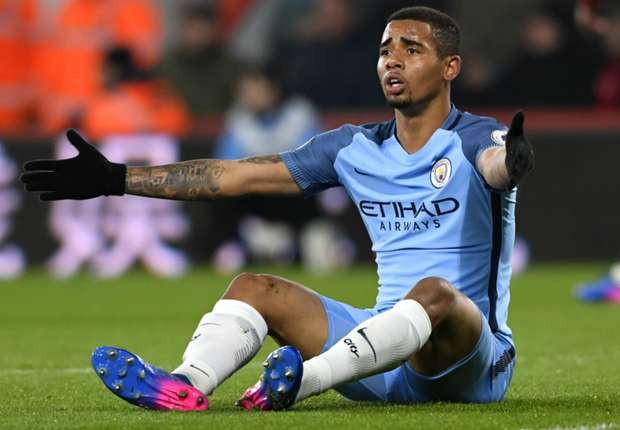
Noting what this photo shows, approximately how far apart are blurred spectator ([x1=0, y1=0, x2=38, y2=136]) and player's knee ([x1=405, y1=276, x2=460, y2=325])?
38.9 ft

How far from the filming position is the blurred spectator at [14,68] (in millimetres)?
16781

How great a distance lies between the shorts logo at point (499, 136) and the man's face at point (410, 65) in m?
0.32

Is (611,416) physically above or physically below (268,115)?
above

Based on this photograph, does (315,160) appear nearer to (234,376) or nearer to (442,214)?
(442,214)

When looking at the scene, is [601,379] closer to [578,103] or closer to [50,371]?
[50,371]

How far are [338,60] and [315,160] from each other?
10.6 m

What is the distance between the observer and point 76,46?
16.8 meters

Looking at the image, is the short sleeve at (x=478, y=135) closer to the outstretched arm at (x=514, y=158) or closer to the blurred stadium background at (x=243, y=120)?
the outstretched arm at (x=514, y=158)

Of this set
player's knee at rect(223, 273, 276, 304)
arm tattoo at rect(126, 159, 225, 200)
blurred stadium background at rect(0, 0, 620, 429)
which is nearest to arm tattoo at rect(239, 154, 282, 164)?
arm tattoo at rect(126, 159, 225, 200)

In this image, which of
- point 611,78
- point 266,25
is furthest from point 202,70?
point 611,78

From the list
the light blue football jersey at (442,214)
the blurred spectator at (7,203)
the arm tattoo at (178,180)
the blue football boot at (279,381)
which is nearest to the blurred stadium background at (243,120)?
the blurred spectator at (7,203)

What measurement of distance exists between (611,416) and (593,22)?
603cm

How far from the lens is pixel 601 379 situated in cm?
700

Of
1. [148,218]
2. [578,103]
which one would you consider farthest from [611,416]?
[578,103]
